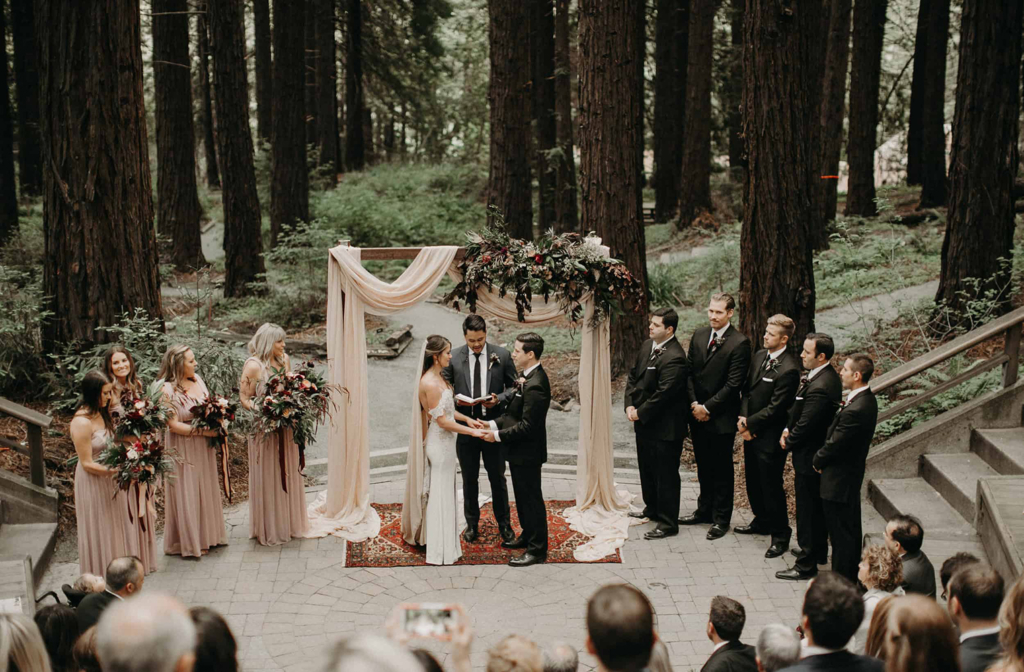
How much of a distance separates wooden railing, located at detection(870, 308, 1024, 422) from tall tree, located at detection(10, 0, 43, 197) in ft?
58.7

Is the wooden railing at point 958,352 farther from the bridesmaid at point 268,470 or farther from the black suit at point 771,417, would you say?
the bridesmaid at point 268,470

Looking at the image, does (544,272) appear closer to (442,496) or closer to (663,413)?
(663,413)

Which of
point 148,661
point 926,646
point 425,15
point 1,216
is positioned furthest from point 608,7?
point 425,15

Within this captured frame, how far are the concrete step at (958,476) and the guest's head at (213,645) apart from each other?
669 cm

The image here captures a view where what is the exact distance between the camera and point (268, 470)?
27.5 feet

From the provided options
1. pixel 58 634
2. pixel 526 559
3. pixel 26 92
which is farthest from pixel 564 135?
pixel 58 634

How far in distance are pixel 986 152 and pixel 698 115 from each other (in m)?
10.3

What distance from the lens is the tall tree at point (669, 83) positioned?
23.8m

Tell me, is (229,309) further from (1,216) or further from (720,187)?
(720,187)

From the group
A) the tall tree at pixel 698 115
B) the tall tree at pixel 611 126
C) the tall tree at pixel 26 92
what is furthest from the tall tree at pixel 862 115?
the tall tree at pixel 26 92

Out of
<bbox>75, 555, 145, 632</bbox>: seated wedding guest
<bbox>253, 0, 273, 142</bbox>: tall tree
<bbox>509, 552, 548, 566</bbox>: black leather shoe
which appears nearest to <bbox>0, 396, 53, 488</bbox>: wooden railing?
<bbox>75, 555, 145, 632</bbox>: seated wedding guest

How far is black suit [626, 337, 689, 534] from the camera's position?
28.0 ft

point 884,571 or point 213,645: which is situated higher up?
point 213,645

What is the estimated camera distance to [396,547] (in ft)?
27.8
